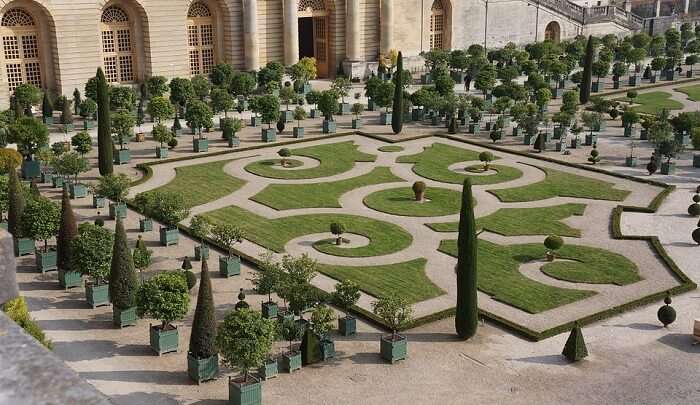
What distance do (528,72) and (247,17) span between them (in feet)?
89.5

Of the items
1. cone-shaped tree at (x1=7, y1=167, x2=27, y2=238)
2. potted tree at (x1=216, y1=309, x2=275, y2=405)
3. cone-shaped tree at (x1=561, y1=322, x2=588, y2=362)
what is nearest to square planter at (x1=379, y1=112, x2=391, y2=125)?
cone-shaped tree at (x1=7, y1=167, x2=27, y2=238)

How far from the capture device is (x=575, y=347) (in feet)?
90.0

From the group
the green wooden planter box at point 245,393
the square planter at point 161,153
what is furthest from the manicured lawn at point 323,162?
the green wooden planter box at point 245,393

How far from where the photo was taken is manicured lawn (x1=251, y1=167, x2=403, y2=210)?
45.2 m

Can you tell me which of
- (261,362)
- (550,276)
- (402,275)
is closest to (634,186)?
(550,276)

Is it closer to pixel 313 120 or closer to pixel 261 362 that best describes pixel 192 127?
pixel 313 120

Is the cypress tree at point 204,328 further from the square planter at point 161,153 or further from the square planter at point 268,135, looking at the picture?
the square planter at point 268,135

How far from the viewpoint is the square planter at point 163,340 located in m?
27.8

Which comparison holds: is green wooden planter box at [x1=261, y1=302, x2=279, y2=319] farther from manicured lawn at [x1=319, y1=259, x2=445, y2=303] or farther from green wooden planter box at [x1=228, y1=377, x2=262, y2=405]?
green wooden planter box at [x1=228, y1=377, x2=262, y2=405]

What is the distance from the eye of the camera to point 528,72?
8012 cm

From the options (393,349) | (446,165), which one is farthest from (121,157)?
(393,349)

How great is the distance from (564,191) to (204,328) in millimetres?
27673

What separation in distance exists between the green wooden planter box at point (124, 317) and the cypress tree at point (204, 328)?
16.3ft

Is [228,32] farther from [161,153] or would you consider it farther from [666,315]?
[666,315]
